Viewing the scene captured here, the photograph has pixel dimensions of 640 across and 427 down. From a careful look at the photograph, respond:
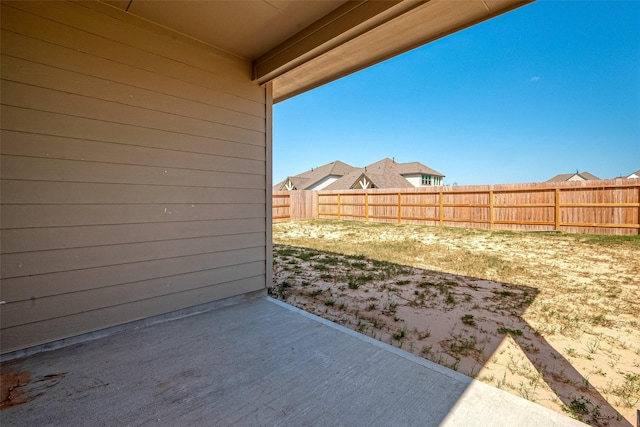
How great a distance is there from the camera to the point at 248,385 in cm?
151

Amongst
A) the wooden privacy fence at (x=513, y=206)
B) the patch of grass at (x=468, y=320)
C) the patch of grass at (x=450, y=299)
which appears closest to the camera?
the patch of grass at (x=468, y=320)

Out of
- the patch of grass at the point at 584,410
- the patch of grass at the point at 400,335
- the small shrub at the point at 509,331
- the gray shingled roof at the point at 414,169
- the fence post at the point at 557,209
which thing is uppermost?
the gray shingled roof at the point at 414,169

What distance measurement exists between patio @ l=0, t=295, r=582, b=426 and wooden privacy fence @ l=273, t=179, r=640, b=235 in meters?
9.17

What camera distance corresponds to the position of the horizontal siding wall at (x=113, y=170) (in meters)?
1.75

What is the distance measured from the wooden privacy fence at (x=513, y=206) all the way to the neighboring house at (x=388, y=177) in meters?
9.44

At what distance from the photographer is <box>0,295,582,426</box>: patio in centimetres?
127

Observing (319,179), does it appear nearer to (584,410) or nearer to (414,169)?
(414,169)

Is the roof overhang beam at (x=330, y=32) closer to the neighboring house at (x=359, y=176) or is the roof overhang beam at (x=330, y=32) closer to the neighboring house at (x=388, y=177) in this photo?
the neighboring house at (x=388, y=177)

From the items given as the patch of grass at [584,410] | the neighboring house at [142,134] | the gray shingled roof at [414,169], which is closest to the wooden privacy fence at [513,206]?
the neighboring house at [142,134]

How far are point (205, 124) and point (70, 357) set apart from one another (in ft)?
6.47

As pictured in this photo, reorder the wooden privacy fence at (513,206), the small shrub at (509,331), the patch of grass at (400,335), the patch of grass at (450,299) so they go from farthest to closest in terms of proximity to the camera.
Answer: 1. the wooden privacy fence at (513,206)
2. the patch of grass at (450,299)
3. the small shrub at (509,331)
4. the patch of grass at (400,335)

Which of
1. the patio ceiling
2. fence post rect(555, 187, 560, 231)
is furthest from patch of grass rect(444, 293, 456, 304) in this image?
fence post rect(555, 187, 560, 231)

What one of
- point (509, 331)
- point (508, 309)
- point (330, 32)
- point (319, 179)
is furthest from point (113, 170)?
point (319, 179)

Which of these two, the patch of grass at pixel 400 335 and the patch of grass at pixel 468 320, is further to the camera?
the patch of grass at pixel 468 320
